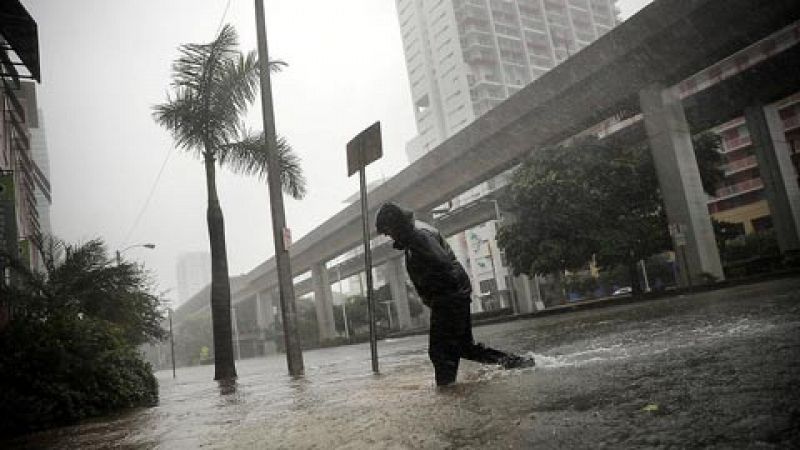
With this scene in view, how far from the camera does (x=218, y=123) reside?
15.0 meters

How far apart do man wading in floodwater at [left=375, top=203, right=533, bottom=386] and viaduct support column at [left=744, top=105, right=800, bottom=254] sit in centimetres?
2382

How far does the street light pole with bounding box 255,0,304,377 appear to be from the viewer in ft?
34.2

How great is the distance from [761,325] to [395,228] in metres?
2.89

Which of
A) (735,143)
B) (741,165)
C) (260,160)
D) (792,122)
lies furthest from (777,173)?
(735,143)

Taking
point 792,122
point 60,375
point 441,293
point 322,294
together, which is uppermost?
point 792,122

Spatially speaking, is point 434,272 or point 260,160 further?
point 260,160

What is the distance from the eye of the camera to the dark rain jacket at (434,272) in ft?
13.3

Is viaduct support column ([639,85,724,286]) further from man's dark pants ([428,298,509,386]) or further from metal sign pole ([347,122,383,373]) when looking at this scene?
man's dark pants ([428,298,509,386])

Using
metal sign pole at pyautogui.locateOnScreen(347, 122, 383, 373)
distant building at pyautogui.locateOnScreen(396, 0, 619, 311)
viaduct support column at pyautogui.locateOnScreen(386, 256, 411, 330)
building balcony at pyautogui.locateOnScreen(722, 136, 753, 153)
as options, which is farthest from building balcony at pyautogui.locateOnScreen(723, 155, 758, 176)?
metal sign pole at pyautogui.locateOnScreen(347, 122, 383, 373)

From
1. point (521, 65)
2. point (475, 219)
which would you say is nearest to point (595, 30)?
point (521, 65)

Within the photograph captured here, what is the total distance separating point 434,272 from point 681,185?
58.4 ft

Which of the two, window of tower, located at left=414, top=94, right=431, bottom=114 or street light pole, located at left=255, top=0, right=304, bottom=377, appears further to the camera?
window of tower, located at left=414, top=94, right=431, bottom=114

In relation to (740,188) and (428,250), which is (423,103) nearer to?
(740,188)

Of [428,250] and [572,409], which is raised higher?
[428,250]
